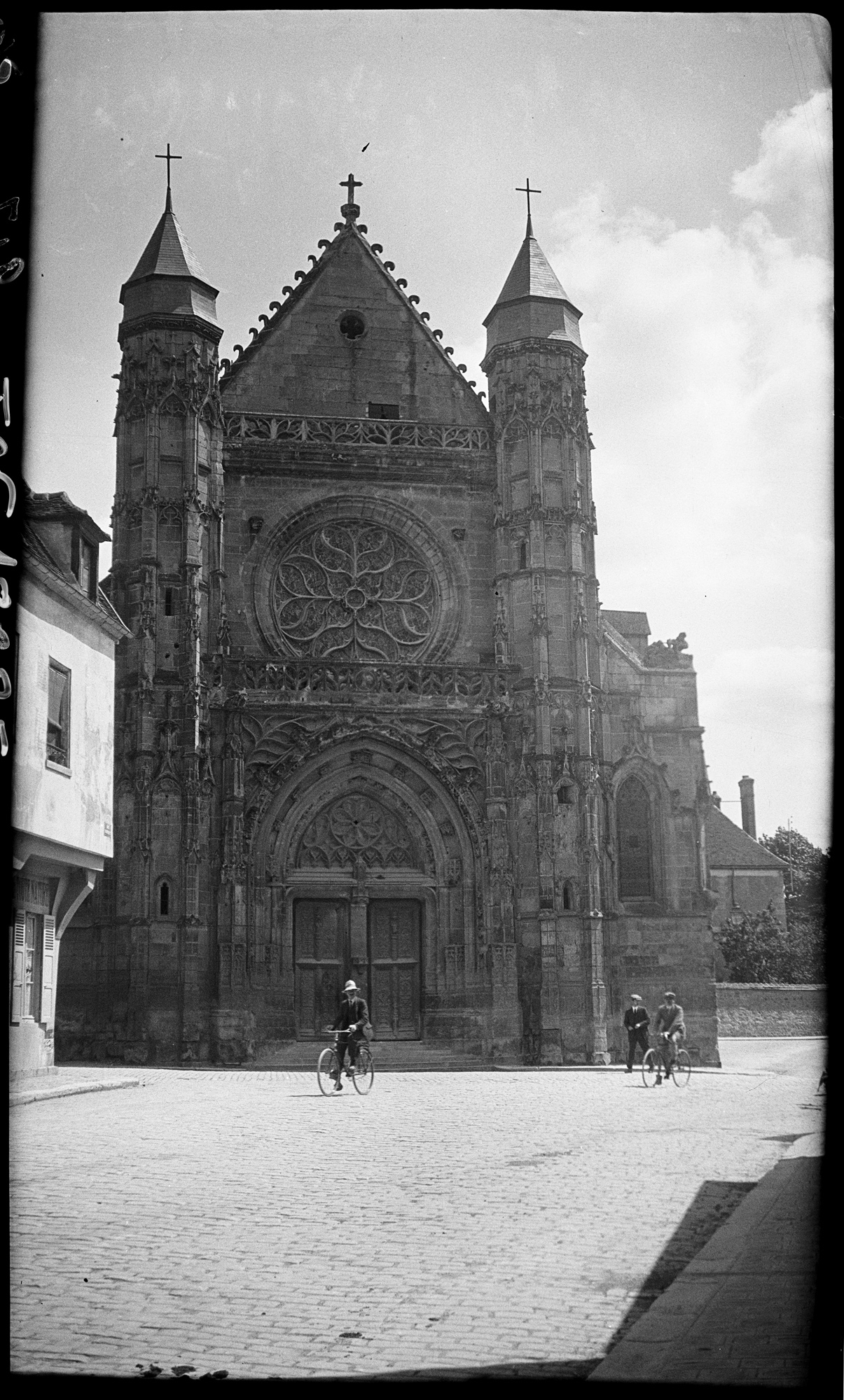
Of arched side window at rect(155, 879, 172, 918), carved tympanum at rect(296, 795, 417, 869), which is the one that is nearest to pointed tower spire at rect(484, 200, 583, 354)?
carved tympanum at rect(296, 795, 417, 869)

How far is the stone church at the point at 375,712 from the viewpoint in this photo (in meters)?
29.1

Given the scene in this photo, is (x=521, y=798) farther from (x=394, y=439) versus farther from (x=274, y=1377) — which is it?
(x=274, y=1377)

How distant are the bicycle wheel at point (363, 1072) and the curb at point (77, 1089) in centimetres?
339

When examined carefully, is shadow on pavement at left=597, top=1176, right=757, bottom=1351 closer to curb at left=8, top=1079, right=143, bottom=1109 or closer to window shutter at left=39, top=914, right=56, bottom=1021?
curb at left=8, top=1079, right=143, bottom=1109

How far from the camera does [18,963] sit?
14305mm

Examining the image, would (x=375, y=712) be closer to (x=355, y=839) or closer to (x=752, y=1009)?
(x=355, y=839)

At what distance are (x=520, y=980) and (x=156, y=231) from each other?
1875 cm

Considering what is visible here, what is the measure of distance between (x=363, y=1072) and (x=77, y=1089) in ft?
14.1

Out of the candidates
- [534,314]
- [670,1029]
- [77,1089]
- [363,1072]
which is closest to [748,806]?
[363,1072]

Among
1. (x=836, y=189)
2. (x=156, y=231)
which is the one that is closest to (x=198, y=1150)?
(x=156, y=231)

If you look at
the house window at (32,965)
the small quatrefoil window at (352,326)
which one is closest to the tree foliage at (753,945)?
the small quatrefoil window at (352,326)

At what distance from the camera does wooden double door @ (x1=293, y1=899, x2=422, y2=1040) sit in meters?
27.8

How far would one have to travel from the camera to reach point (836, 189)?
8211 mm

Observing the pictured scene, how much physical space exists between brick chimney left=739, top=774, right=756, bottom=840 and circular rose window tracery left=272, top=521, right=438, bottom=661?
11.0 meters
